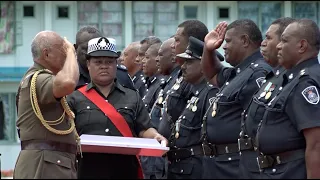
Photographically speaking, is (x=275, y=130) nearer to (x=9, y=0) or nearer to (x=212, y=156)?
(x=212, y=156)

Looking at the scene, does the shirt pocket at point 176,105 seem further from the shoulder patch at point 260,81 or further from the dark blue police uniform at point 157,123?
the shoulder patch at point 260,81

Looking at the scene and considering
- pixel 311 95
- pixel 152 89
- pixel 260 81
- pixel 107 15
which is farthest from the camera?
pixel 107 15

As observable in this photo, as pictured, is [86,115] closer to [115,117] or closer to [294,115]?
[115,117]

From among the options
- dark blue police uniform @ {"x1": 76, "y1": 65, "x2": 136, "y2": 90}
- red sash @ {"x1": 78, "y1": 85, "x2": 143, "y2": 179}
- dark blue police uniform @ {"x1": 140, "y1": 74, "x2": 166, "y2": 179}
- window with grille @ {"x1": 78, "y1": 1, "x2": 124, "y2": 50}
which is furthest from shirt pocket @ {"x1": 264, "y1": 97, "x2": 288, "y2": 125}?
window with grille @ {"x1": 78, "y1": 1, "x2": 124, "y2": 50}

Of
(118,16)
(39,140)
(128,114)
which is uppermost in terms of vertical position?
(118,16)

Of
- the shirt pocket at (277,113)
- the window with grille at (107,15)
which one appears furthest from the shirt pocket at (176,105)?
the window with grille at (107,15)

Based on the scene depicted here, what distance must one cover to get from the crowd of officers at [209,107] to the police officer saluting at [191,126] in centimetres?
1

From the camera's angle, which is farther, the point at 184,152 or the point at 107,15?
the point at 107,15

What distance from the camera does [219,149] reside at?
384 inches

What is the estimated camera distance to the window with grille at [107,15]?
37688mm

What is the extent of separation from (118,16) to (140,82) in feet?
77.9

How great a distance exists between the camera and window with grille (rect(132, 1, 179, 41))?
37.8 meters

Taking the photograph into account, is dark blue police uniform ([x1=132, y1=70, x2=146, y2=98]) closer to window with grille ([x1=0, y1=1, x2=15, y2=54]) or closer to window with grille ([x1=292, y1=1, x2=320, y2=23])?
window with grille ([x1=0, y1=1, x2=15, y2=54])

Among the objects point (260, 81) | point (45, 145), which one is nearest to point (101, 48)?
point (45, 145)
